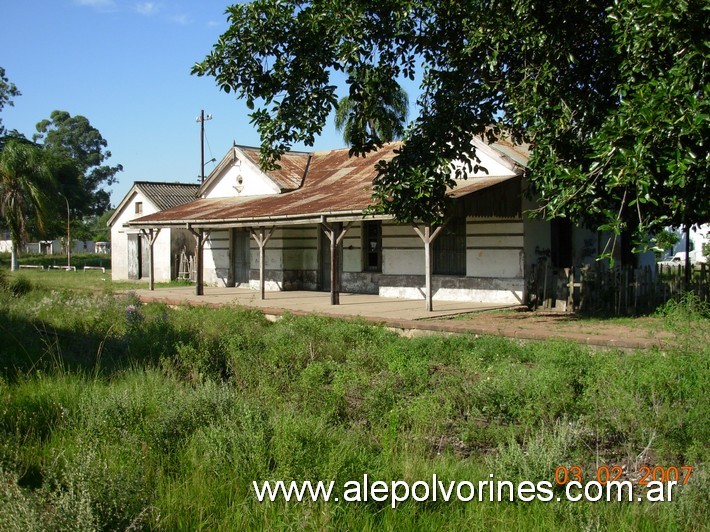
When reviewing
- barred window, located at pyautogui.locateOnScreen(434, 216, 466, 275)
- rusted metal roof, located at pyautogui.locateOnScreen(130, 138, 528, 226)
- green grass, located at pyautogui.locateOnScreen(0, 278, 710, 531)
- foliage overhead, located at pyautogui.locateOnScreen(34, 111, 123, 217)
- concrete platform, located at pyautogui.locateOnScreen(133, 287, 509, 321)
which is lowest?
green grass, located at pyautogui.locateOnScreen(0, 278, 710, 531)

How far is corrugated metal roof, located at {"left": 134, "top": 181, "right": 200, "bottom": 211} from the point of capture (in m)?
29.2

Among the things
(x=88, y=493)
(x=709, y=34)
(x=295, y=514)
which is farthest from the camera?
(x=709, y=34)

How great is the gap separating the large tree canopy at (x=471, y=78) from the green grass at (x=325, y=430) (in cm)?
301

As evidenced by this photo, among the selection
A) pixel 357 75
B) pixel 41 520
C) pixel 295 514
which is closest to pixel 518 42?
pixel 357 75

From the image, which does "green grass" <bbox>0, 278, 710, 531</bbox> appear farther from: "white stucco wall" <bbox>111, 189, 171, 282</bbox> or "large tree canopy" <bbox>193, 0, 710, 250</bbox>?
"white stucco wall" <bbox>111, 189, 171, 282</bbox>

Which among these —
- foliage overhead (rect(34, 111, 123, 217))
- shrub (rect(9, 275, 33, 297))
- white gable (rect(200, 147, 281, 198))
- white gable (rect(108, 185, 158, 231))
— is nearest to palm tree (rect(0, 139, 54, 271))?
white gable (rect(108, 185, 158, 231))

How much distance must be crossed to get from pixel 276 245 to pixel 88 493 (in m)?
19.2

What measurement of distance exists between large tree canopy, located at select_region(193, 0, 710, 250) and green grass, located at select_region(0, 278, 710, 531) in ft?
9.88

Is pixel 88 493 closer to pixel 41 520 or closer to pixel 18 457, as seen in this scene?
pixel 41 520

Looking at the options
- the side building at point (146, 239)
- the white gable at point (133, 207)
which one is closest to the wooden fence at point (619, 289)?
the side building at point (146, 239)

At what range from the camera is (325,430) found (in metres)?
5.49

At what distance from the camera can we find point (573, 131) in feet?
36.6

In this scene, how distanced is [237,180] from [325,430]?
20.8m

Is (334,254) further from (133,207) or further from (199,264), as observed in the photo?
(133,207)
